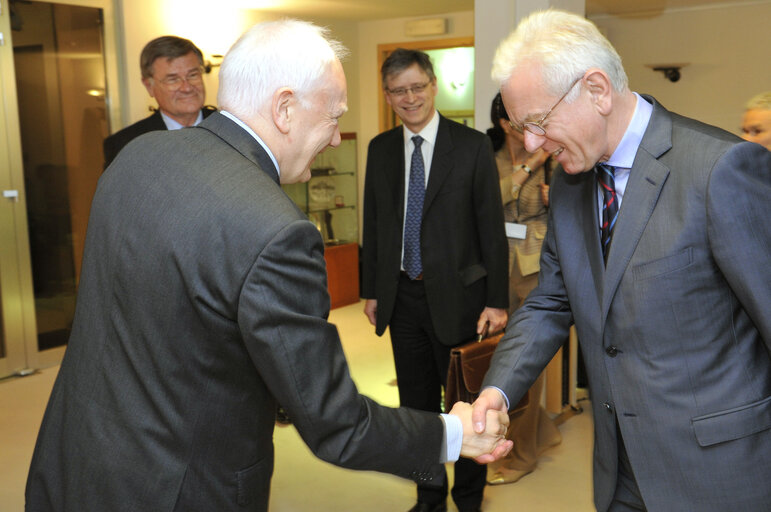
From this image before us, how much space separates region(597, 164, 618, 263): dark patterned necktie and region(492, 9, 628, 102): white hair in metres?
0.19

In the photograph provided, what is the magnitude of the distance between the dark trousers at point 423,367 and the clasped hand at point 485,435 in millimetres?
1224

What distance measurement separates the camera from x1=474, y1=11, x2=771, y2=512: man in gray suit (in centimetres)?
149

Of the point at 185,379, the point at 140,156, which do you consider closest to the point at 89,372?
the point at 185,379

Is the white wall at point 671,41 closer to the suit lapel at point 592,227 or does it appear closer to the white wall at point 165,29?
the white wall at point 165,29

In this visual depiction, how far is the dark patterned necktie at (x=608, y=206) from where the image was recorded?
1737 millimetres

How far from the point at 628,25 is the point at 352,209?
11.3 ft

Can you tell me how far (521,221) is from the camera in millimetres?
3797

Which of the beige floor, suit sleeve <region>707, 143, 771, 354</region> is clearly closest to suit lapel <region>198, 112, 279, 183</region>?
suit sleeve <region>707, 143, 771, 354</region>

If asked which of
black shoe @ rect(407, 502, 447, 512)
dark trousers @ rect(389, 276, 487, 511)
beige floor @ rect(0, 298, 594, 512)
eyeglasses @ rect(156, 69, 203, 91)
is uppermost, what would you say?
eyeglasses @ rect(156, 69, 203, 91)

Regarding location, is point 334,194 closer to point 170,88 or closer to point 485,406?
point 170,88

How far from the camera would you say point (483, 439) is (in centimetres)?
192

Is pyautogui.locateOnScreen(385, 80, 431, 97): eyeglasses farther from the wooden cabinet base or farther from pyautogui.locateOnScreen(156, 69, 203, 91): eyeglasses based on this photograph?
the wooden cabinet base

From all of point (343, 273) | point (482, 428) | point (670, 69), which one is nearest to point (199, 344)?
point (482, 428)

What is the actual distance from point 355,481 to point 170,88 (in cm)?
209
